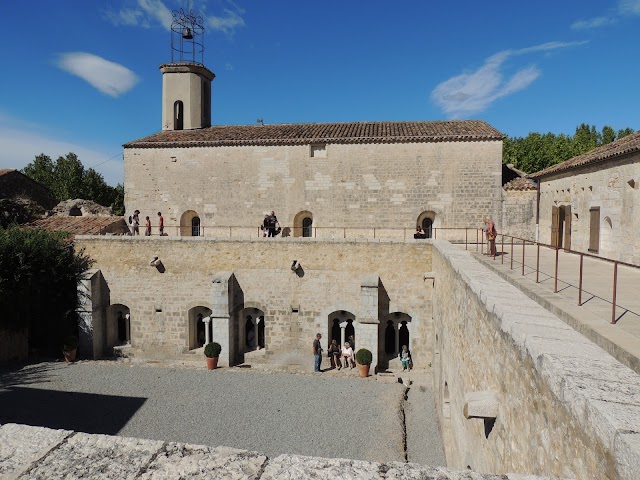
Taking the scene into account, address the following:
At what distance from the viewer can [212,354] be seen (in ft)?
51.2

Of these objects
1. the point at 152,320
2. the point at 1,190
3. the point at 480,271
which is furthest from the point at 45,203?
the point at 480,271

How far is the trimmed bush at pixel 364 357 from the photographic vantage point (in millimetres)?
14662

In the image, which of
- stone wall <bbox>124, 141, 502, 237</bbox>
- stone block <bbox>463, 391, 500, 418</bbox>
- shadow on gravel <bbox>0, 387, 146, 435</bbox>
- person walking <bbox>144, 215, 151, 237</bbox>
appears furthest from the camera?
person walking <bbox>144, 215, 151, 237</bbox>

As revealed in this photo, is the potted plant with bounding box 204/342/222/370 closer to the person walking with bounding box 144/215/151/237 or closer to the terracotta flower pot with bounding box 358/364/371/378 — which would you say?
the terracotta flower pot with bounding box 358/364/371/378

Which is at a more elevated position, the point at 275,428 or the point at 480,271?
the point at 480,271

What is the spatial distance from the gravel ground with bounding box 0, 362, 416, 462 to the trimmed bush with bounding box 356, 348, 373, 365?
65cm

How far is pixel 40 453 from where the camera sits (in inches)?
79.7

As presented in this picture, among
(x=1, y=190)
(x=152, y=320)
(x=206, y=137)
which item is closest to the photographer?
(x=152, y=320)

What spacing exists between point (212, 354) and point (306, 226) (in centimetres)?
901

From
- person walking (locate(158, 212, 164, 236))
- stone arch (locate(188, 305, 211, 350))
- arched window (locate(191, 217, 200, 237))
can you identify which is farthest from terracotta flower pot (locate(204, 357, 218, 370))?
arched window (locate(191, 217, 200, 237))

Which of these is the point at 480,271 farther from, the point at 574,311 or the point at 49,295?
the point at 49,295

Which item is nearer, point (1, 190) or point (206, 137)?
point (206, 137)

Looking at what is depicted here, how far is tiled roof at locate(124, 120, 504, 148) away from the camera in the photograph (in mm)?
20344

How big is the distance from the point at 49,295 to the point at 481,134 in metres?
21.6
